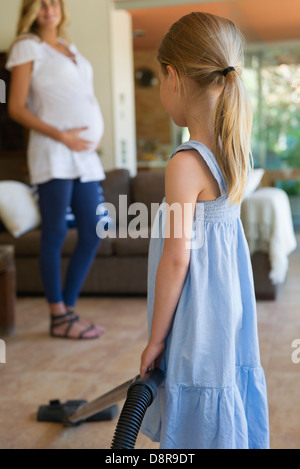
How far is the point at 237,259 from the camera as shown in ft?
3.78

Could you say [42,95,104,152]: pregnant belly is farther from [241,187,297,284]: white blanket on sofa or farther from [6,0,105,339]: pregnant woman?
[241,187,297,284]: white blanket on sofa

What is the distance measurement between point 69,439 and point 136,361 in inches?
25.8

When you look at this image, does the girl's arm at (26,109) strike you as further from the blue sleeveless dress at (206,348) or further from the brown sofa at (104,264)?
the blue sleeveless dress at (206,348)

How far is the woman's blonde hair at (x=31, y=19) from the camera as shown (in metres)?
2.35

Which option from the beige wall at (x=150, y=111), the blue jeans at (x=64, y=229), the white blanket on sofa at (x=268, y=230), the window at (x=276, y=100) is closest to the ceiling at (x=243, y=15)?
the window at (x=276, y=100)

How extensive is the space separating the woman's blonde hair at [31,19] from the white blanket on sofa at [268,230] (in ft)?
4.45

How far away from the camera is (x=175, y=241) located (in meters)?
1.04

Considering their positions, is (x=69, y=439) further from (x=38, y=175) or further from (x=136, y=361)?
(x=38, y=175)

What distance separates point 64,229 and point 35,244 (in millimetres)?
1035

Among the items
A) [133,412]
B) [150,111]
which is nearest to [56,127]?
[133,412]

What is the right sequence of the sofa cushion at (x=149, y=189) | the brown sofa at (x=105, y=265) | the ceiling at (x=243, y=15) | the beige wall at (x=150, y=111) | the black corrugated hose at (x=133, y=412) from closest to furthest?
the black corrugated hose at (x=133, y=412) < the brown sofa at (x=105, y=265) < the sofa cushion at (x=149, y=189) < the ceiling at (x=243, y=15) < the beige wall at (x=150, y=111)

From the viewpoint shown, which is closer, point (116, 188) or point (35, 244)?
point (35, 244)

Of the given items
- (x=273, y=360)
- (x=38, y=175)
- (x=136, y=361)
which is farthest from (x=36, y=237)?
(x=273, y=360)

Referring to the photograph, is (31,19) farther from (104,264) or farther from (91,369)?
(104,264)
